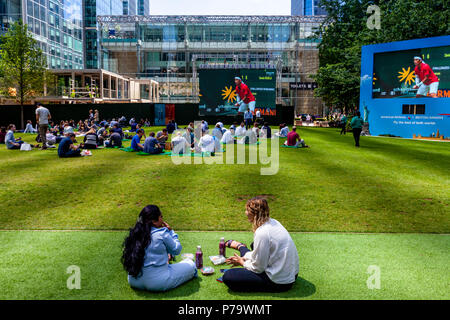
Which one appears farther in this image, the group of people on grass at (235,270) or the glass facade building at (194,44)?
the glass facade building at (194,44)

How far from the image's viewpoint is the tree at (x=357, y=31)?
36844 millimetres

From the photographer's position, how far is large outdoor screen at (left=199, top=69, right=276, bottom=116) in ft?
144

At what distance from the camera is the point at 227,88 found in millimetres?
44125

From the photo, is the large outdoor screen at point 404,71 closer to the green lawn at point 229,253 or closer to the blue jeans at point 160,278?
the green lawn at point 229,253

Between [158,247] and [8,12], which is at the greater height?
[8,12]

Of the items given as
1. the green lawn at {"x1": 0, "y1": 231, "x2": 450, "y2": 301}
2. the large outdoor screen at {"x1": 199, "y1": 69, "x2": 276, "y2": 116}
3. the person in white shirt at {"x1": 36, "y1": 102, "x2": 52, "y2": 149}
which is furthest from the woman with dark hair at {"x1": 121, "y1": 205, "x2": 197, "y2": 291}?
the large outdoor screen at {"x1": 199, "y1": 69, "x2": 276, "y2": 116}

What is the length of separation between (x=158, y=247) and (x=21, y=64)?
125 feet

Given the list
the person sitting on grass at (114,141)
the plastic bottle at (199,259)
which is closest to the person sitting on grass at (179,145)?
the person sitting on grass at (114,141)

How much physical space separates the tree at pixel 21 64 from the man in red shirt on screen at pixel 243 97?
21.1 meters

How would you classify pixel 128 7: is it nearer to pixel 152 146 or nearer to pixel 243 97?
pixel 243 97

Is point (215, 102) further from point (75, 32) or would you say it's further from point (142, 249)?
point (75, 32)

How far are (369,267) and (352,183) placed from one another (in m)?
6.69

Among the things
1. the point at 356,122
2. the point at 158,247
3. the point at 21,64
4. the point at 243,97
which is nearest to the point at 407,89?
the point at 356,122
